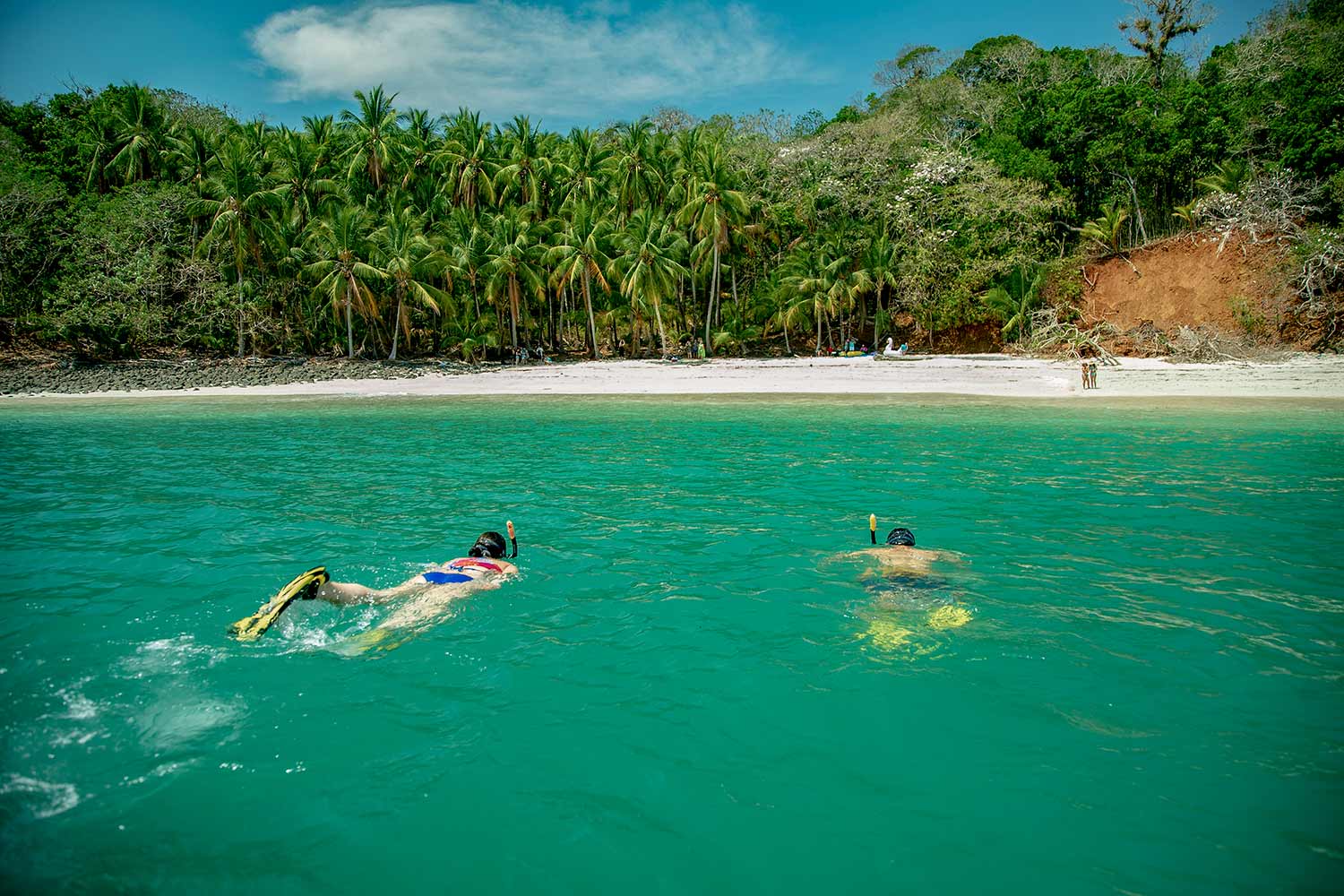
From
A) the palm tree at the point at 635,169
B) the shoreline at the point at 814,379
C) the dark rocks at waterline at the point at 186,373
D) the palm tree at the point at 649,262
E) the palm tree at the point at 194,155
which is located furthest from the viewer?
the palm tree at the point at 635,169

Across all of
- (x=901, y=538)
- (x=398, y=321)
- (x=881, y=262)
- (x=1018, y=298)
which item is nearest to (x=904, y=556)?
(x=901, y=538)

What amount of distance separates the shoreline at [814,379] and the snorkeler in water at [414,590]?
2151cm

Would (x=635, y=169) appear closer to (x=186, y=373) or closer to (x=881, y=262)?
(x=881, y=262)

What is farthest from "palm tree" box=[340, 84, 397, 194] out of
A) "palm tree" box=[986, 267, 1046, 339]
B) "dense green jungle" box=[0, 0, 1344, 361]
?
"palm tree" box=[986, 267, 1046, 339]

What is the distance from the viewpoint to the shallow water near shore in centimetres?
414

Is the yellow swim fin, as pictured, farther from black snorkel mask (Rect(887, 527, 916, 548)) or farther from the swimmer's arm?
black snorkel mask (Rect(887, 527, 916, 548))

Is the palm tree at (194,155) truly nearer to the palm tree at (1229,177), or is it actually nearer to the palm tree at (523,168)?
the palm tree at (523,168)

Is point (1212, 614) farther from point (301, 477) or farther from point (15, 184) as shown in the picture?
point (15, 184)

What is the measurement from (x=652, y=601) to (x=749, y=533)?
9.29 ft

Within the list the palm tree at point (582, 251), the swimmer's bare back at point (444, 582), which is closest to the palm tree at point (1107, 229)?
the palm tree at point (582, 251)

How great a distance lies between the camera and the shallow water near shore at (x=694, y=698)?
4145 millimetres

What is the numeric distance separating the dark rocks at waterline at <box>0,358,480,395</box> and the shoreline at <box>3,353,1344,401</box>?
0.55 feet

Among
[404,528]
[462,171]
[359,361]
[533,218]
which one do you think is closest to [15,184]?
[359,361]

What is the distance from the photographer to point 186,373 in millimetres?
35500
